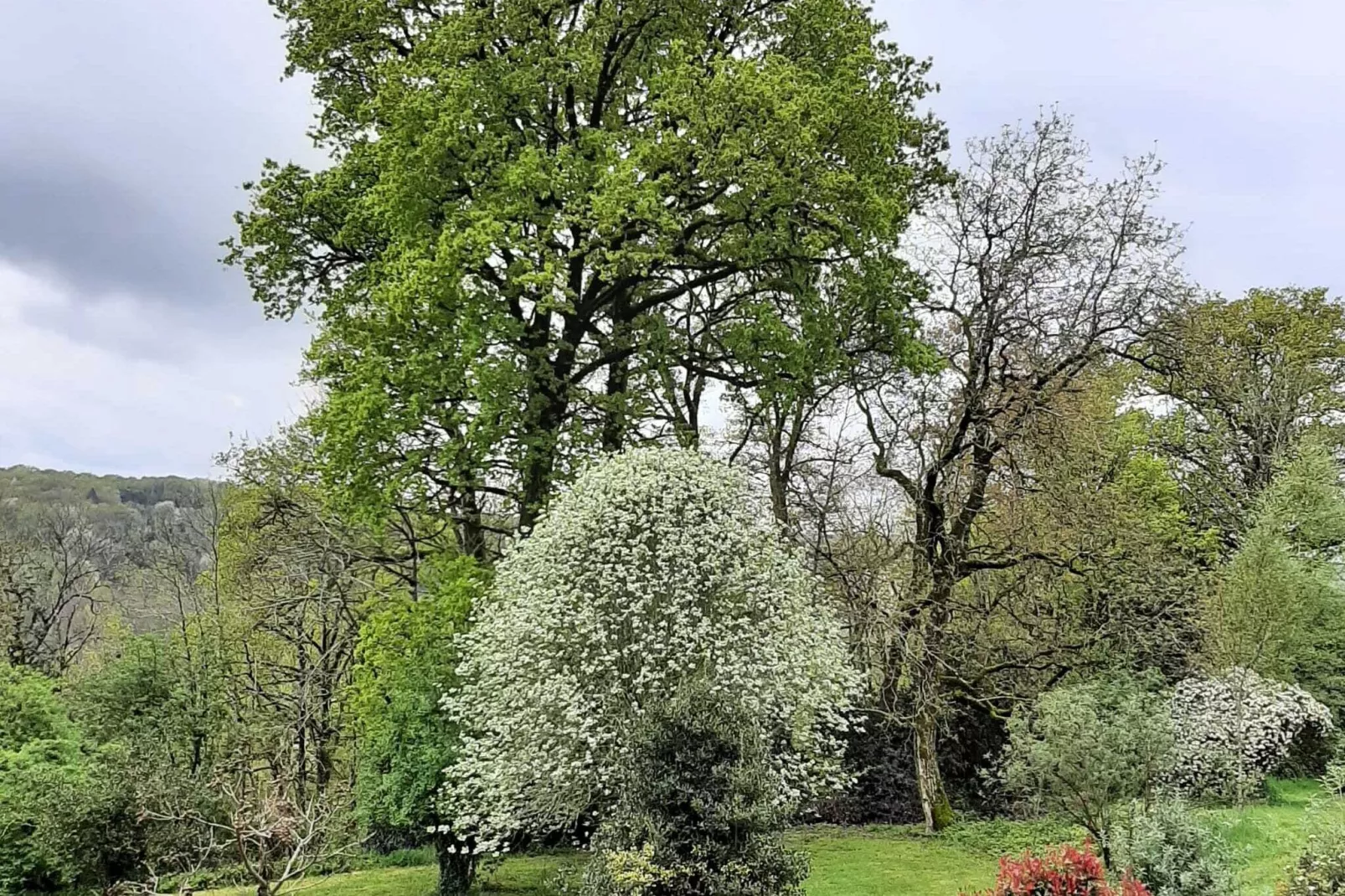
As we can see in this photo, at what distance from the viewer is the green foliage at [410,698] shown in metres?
10.7

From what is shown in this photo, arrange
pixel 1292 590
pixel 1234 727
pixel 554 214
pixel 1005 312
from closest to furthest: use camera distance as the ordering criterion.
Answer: pixel 554 214, pixel 1234 727, pixel 1005 312, pixel 1292 590

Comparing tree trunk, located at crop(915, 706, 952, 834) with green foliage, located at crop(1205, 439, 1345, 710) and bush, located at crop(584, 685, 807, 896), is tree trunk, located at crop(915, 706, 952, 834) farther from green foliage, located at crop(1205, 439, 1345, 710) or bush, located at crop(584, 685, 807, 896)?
bush, located at crop(584, 685, 807, 896)

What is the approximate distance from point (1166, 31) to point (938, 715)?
11.0m

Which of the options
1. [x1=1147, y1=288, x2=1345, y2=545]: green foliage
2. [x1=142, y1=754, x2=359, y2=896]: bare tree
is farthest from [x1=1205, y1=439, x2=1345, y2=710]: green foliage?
[x1=142, y1=754, x2=359, y2=896]: bare tree

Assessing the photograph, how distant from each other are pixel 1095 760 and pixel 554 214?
951cm

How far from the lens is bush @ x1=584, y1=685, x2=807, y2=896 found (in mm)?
7551

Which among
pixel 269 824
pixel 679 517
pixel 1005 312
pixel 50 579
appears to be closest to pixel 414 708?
pixel 269 824

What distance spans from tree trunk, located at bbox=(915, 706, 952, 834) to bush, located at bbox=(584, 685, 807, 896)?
23.7ft

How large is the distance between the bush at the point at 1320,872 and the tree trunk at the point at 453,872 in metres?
8.81

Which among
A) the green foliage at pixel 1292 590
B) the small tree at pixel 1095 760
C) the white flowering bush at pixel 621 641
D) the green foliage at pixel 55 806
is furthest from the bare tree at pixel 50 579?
the green foliage at pixel 1292 590

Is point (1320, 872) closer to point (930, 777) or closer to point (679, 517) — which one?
point (679, 517)

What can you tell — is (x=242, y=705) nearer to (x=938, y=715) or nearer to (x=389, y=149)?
(x=389, y=149)

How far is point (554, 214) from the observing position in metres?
12.3

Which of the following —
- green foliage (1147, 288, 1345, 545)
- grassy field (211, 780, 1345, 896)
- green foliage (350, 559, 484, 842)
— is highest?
green foliage (1147, 288, 1345, 545)
